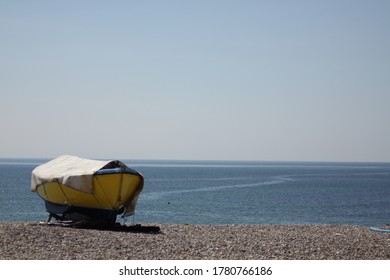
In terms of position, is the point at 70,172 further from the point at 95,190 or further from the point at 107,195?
the point at 107,195

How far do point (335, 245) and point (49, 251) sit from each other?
9633 mm

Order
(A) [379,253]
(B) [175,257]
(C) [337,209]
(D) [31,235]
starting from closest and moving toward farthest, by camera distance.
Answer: (B) [175,257]
(A) [379,253]
(D) [31,235]
(C) [337,209]

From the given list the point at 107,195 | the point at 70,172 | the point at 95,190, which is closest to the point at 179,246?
the point at 107,195

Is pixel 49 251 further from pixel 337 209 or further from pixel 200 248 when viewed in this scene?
pixel 337 209

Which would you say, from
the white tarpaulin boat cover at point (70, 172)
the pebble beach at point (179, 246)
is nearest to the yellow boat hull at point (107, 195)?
the white tarpaulin boat cover at point (70, 172)

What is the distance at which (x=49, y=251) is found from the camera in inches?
710

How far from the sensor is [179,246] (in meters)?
19.8

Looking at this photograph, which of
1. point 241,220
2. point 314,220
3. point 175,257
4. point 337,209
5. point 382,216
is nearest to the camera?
point 175,257

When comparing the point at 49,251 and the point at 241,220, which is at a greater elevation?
the point at 49,251

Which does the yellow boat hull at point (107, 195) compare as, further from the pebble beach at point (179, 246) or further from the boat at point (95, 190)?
the pebble beach at point (179, 246)

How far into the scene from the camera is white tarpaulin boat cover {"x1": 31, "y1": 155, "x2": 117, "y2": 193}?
88.6 feet

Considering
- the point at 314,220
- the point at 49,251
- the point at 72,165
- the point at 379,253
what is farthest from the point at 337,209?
the point at 49,251

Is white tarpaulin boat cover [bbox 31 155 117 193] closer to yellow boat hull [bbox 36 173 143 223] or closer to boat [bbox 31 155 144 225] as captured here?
boat [bbox 31 155 144 225]

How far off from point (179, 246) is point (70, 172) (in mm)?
9961
